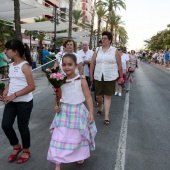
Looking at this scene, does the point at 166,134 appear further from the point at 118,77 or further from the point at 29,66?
the point at 29,66

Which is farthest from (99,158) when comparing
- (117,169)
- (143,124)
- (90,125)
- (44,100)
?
(44,100)

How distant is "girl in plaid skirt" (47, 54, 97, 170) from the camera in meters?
3.20

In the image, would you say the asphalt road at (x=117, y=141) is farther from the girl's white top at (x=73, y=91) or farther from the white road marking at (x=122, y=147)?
the girl's white top at (x=73, y=91)

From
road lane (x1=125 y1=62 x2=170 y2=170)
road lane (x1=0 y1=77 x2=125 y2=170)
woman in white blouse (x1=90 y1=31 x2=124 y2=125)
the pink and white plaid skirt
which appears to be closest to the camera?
the pink and white plaid skirt

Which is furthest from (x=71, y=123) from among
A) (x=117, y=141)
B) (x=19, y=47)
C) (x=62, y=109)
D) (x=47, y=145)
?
(x=117, y=141)

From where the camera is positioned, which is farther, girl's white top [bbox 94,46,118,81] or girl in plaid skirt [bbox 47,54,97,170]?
girl's white top [bbox 94,46,118,81]

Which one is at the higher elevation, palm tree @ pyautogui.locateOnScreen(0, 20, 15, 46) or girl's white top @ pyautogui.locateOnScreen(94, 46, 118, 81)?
palm tree @ pyautogui.locateOnScreen(0, 20, 15, 46)

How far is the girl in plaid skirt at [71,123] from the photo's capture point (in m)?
3.20

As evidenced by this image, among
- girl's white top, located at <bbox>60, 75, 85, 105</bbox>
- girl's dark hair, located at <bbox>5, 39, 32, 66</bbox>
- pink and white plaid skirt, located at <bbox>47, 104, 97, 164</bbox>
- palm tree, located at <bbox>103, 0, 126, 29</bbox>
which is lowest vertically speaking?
pink and white plaid skirt, located at <bbox>47, 104, 97, 164</bbox>

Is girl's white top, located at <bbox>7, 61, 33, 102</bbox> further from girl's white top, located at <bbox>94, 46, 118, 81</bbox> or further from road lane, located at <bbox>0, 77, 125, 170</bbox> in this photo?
girl's white top, located at <bbox>94, 46, 118, 81</bbox>

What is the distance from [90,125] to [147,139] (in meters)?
1.82

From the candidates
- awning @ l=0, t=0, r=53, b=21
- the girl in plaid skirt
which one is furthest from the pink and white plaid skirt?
awning @ l=0, t=0, r=53, b=21

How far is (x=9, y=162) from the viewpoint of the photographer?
3707 mm

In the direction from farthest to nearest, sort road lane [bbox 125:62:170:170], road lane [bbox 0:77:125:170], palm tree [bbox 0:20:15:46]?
palm tree [bbox 0:20:15:46] < road lane [bbox 125:62:170:170] < road lane [bbox 0:77:125:170]
